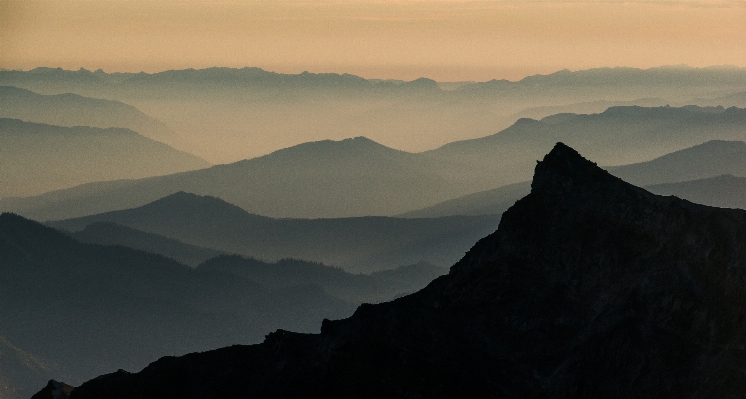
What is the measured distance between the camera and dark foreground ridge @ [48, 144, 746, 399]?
4578 cm

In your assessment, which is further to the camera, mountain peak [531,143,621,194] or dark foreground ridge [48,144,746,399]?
mountain peak [531,143,621,194]

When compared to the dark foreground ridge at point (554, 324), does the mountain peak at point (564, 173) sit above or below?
above

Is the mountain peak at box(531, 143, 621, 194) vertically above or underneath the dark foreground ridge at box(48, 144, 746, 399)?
above

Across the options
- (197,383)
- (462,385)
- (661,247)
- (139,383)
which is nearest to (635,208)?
(661,247)

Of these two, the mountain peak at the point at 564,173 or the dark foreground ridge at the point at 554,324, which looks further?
the mountain peak at the point at 564,173

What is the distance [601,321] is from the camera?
1860 inches

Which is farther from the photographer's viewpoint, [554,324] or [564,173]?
[564,173]

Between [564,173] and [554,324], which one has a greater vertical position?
[564,173]

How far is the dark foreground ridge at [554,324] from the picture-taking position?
4578 centimetres

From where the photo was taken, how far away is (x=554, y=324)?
48906 mm

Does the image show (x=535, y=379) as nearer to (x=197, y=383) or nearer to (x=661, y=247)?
(x=661, y=247)

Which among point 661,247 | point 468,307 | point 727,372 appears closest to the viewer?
point 727,372

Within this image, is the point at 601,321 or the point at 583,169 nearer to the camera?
the point at 601,321

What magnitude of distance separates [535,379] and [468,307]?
225 inches
